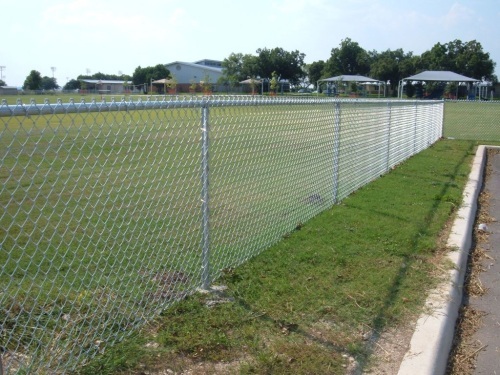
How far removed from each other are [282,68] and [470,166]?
79104mm

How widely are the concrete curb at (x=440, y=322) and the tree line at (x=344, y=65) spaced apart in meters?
72.8

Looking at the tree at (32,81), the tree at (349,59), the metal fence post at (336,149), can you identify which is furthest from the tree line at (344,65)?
the metal fence post at (336,149)

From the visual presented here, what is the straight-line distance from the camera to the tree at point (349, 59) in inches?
3725

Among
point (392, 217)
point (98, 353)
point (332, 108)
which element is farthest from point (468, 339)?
point (332, 108)

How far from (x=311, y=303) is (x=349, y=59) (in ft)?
316

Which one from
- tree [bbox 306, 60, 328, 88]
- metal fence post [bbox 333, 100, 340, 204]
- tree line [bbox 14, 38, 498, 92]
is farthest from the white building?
metal fence post [bbox 333, 100, 340, 204]

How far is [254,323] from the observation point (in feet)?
13.1

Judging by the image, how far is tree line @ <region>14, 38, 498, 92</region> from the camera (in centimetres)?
8325

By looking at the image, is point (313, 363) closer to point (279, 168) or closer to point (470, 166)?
point (279, 168)

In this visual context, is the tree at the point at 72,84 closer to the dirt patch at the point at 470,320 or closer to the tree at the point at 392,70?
the tree at the point at 392,70

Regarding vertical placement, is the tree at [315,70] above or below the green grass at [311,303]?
above

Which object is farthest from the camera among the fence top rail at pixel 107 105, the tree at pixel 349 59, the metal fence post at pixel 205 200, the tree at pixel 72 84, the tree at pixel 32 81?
the tree at pixel 349 59

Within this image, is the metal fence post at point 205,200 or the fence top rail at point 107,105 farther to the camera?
the metal fence post at point 205,200

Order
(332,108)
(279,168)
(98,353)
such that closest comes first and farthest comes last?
(98,353) < (279,168) < (332,108)
